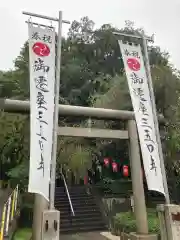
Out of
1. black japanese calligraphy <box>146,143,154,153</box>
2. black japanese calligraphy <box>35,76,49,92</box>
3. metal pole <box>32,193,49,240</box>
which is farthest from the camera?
black japanese calligraphy <box>146,143,154,153</box>

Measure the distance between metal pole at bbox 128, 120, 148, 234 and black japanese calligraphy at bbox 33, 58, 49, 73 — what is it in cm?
306

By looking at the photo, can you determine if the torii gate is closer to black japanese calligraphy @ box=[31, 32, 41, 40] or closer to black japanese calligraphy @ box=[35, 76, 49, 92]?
black japanese calligraphy @ box=[35, 76, 49, 92]

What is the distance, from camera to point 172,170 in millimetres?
12367

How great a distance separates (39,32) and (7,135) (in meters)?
7.70

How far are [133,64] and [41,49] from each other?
2.27 meters

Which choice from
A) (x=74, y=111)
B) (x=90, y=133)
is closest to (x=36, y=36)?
(x=74, y=111)

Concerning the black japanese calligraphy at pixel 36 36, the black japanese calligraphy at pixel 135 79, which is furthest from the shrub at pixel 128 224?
the black japanese calligraphy at pixel 36 36

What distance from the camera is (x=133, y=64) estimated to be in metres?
6.36

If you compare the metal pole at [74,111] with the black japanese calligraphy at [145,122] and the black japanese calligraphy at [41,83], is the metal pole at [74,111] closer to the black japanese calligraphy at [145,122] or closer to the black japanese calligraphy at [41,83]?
the black japanese calligraphy at [41,83]

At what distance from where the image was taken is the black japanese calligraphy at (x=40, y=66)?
212 inches

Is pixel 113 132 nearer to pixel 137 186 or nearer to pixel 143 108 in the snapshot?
pixel 143 108

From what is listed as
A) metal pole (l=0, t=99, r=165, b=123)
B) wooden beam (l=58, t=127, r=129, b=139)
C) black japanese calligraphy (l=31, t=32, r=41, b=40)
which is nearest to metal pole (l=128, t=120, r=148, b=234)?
wooden beam (l=58, t=127, r=129, b=139)

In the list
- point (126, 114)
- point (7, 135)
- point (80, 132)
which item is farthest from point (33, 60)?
point (7, 135)

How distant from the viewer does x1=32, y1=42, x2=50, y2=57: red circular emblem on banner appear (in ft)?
17.9
